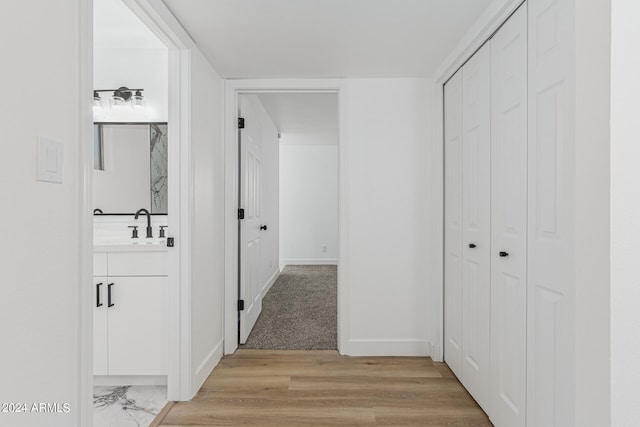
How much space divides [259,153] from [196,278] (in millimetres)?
1991

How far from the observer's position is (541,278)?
1571 millimetres

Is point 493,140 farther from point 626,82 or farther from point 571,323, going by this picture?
point 626,82

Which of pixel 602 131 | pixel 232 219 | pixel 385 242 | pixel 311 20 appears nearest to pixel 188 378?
pixel 232 219

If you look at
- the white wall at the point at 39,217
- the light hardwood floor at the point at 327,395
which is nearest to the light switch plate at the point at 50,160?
the white wall at the point at 39,217

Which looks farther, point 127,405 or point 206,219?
point 206,219

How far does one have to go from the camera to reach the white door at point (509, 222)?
68.1 inches

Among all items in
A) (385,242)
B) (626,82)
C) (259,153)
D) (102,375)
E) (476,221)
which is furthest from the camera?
(259,153)

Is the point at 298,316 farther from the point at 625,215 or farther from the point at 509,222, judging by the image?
the point at 625,215

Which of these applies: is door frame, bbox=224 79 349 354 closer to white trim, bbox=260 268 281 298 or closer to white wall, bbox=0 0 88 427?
white trim, bbox=260 268 281 298

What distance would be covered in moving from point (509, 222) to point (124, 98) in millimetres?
2692

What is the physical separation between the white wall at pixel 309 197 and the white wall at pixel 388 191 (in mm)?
4431

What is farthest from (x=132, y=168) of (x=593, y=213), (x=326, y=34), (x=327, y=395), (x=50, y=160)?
(x=593, y=213)

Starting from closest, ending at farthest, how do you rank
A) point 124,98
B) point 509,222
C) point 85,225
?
point 85,225, point 509,222, point 124,98

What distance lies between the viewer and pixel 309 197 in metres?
7.48
